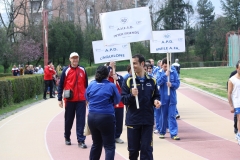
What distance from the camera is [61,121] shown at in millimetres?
14383

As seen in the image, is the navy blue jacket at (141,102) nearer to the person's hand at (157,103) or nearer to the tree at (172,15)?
the person's hand at (157,103)

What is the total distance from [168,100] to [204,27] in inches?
3572

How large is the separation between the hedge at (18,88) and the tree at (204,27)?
239 feet

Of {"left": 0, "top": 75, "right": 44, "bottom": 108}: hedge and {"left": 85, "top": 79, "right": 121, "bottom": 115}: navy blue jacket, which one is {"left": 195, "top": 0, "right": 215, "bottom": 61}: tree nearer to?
{"left": 0, "top": 75, "right": 44, "bottom": 108}: hedge

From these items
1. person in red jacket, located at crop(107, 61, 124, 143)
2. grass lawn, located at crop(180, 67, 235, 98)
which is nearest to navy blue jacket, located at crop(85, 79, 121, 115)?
person in red jacket, located at crop(107, 61, 124, 143)

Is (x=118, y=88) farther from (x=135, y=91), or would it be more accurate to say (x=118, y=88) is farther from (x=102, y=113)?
(x=135, y=91)

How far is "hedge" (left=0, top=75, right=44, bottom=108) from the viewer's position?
707 inches

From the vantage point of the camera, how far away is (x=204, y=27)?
98625 millimetres

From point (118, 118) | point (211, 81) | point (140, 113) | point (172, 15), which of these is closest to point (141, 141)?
point (140, 113)

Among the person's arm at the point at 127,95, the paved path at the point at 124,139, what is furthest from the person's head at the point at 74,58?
the person's arm at the point at 127,95

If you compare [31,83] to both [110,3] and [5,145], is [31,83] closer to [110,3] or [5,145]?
[5,145]

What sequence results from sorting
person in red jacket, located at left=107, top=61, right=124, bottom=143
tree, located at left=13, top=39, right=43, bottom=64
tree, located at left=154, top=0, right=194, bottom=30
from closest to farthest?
person in red jacket, located at left=107, top=61, right=124, bottom=143 → tree, located at left=13, top=39, right=43, bottom=64 → tree, located at left=154, top=0, right=194, bottom=30

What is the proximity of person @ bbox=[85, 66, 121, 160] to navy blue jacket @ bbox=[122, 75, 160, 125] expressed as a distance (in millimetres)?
Answer: 312

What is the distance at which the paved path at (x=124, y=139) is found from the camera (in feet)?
29.2
